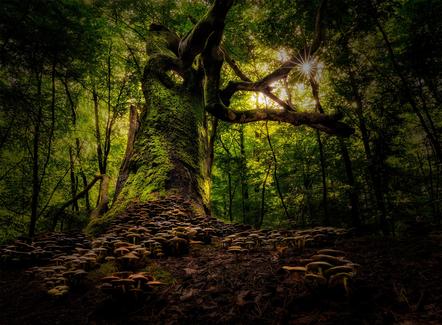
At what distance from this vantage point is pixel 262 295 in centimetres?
224

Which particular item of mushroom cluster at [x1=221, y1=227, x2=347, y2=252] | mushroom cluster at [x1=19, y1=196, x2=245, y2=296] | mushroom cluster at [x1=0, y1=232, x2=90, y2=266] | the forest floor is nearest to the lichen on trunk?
mushroom cluster at [x1=19, y1=196, x2=245, y2=296]

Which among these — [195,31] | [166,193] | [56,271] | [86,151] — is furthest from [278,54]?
[56,271]

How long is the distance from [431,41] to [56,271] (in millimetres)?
9504

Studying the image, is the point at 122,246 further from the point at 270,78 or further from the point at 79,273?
the point at 270,78

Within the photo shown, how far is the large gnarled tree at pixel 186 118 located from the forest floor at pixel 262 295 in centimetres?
338

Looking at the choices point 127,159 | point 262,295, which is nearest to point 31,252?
point 262,295

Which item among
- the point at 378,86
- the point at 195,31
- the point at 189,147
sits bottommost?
the point at 189,147

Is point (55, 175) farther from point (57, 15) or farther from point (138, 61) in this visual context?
point (57, 15)

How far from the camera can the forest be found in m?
2.24

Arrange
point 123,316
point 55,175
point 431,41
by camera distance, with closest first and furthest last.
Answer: point 123,316 → point 431,41 → point 55,175

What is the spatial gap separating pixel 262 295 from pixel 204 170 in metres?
6.41

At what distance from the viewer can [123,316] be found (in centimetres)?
225

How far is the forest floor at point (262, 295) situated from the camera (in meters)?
1.84

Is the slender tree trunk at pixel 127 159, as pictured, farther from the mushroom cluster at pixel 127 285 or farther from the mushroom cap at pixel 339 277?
the mushroom cap at pixel 339 277
